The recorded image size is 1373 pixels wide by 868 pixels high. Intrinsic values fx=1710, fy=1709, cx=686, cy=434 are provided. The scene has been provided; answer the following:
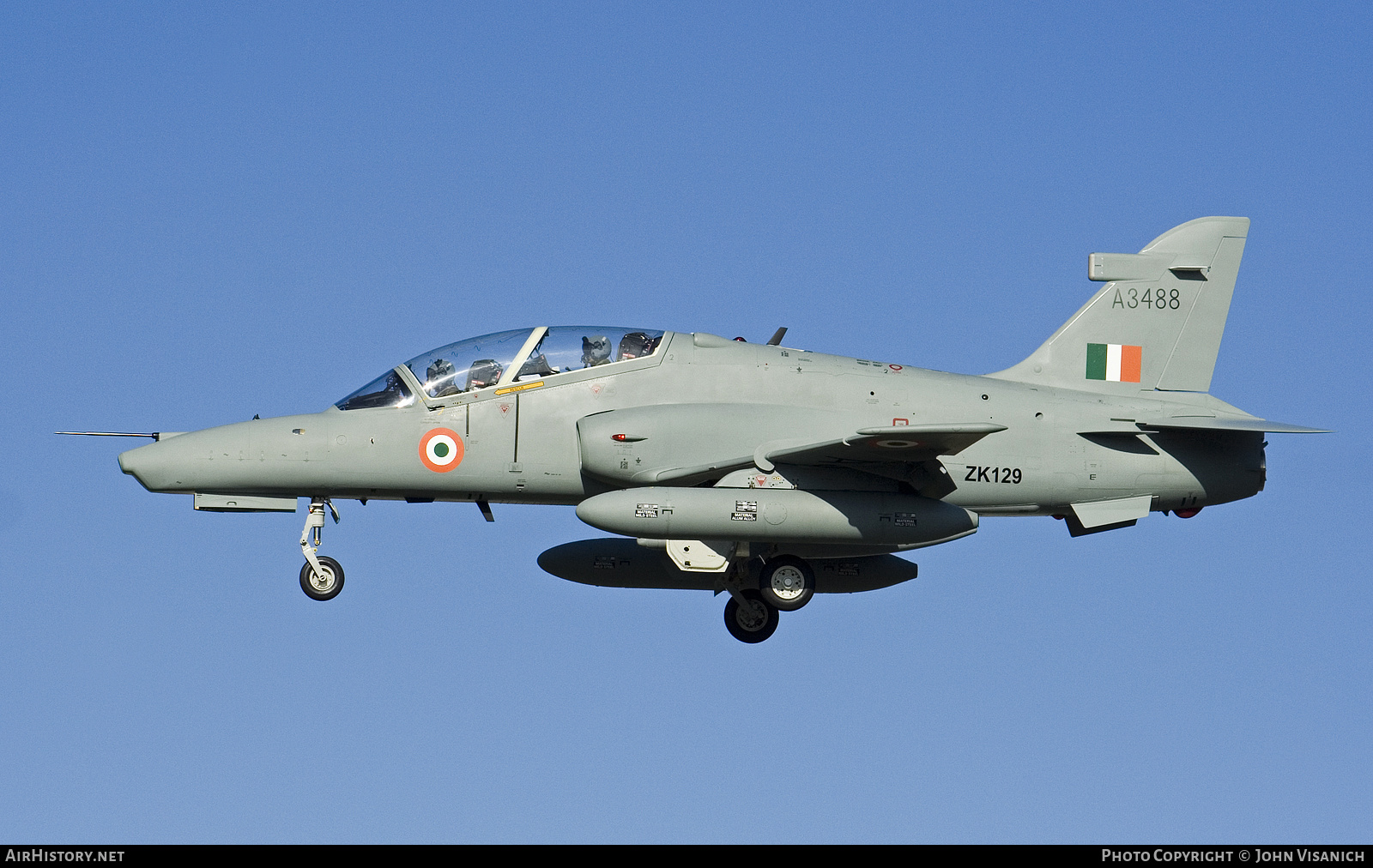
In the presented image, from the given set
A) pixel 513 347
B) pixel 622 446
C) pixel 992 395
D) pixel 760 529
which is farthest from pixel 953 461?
pixel 513 347

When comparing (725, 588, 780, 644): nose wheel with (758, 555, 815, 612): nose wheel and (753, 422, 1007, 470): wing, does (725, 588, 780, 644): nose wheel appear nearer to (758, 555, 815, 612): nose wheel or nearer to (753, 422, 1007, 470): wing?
(758, 555, 815, 612): nose wheel

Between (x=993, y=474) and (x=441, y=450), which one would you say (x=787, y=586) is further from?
(x=441, y=450)

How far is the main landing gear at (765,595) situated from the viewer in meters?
20.4

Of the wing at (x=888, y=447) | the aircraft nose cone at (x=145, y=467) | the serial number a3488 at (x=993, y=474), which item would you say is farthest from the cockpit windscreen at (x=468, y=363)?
the serial number a3488 at (x=993, y=474)

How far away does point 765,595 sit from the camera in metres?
20.4

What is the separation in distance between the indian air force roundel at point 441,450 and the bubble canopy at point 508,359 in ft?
1.65

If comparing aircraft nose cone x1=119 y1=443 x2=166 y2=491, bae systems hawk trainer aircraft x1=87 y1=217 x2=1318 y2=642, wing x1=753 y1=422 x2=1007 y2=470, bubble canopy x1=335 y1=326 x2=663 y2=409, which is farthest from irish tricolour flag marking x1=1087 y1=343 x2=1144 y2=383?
aircraft nose cone x1=119 y1=443 x2=166 y2=491

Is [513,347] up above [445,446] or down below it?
above

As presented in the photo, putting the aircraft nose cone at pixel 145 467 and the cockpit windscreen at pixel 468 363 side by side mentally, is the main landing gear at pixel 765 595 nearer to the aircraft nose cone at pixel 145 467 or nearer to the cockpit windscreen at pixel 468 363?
the cockpit windscreen at pixel 468 363

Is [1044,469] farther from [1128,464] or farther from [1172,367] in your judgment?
[1172,367]

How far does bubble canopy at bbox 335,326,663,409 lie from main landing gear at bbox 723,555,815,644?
3028mm

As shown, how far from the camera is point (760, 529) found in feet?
Result: 63.0
